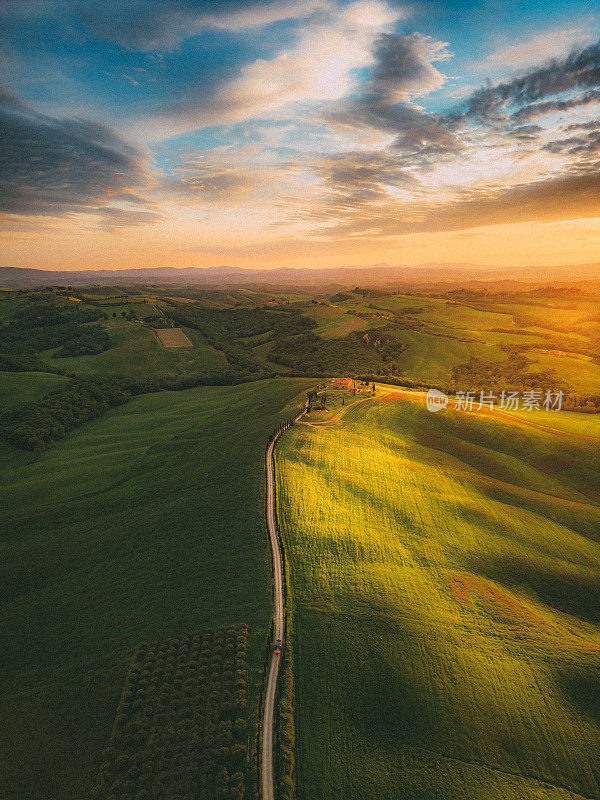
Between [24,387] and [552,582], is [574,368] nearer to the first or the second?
[552,582]

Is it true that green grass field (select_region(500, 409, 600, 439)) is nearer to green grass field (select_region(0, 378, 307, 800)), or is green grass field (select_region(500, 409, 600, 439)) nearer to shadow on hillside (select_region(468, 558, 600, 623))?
shadow on hillside (select_region(468, 558, 600, 623))

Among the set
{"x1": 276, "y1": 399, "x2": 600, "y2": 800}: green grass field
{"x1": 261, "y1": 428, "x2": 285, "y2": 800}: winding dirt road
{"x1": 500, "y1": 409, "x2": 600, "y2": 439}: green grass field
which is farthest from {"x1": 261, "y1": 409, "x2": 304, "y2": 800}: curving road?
{"x1": 500, "y1": 409, "x2": 600, "y2": 439}: green grass field

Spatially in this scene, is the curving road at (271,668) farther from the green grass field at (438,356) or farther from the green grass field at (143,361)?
the green grass field at (438,356)

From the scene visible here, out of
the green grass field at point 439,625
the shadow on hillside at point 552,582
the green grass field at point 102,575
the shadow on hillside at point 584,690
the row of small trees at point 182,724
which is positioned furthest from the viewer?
the shadow on hillside at point 552,582

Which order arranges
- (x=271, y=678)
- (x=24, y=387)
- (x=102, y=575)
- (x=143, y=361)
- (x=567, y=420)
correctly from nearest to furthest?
(x=271, y=678) < (x=102, y=575) < (x=567, y=420) < (x=24, y=387) < (x=143, y=361)

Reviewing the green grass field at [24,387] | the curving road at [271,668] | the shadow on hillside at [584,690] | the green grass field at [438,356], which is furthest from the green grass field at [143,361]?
the shadow on hillside at [584,690]

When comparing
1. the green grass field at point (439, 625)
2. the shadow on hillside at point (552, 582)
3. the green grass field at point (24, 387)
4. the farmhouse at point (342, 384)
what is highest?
the farmhouse at point (342, 384)

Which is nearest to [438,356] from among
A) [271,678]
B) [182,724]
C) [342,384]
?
[342,384]
